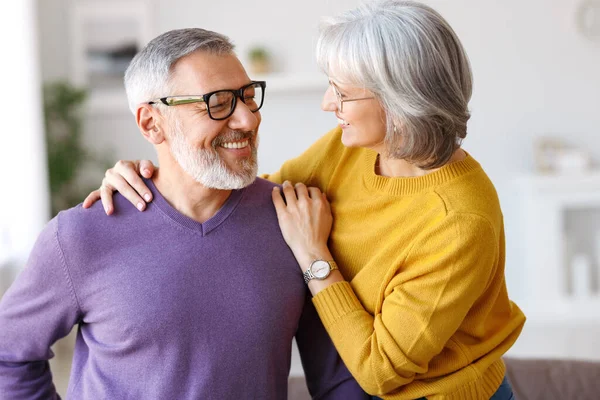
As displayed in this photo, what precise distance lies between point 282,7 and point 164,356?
4470 millimetres

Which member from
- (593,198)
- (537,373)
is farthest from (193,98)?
(593,198)

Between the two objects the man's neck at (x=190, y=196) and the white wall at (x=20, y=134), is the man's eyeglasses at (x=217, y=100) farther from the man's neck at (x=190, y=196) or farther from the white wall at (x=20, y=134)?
the white wall at (x=20, y=134)

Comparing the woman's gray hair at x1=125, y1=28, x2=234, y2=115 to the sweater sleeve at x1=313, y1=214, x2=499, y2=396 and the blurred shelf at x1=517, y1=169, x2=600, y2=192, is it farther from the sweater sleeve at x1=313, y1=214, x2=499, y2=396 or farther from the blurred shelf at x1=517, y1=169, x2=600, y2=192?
the blurred shelf at x1=517, y1=169, x2=600, y2=192

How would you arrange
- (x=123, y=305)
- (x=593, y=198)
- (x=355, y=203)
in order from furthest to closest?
(x=593, y=198) < (x=355, y=203) < (x=123, y=305)

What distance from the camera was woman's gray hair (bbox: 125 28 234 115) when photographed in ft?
5.98

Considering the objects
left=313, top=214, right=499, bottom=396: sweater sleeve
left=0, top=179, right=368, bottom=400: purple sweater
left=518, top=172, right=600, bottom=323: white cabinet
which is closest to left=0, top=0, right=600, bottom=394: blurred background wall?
left=518, top=172, right=600, bottom=323: white cabinet

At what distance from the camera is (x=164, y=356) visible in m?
1.77

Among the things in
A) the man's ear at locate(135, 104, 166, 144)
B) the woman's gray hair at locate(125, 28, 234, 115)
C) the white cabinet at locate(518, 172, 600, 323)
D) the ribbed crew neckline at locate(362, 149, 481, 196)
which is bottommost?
the white cabinet at locate(518, 172, 600, 323)

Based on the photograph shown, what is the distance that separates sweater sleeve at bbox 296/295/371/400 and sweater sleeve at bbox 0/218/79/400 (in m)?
0.59

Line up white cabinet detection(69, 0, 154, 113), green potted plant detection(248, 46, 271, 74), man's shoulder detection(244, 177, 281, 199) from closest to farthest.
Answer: man's shoulder detection(244, 177, 281, 199) < green potted plant detection(248, 46, 271, 74) < white cabinet detection(69, 0, 154, 113)

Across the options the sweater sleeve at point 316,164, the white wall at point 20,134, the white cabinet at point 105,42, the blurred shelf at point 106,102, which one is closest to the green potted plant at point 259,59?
the white cabinet at point 105,42

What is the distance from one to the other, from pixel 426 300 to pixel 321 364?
46cm

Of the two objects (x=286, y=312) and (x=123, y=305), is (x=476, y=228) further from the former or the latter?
(x=123, y=305)

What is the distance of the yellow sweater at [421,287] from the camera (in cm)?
168
